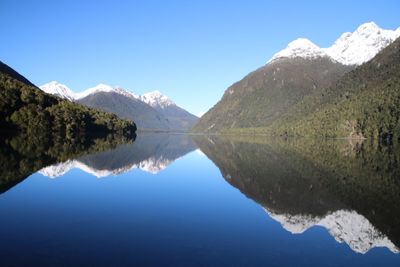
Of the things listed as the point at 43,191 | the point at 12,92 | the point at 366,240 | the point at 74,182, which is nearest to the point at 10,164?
the point at 74,182

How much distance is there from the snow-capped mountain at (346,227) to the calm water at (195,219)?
0.07 meters

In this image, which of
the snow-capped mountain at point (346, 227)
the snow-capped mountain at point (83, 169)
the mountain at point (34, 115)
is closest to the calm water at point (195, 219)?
the snow-capped mountain at point (346, 227)

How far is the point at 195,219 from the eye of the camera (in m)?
30.7

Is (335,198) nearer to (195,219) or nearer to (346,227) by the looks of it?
(346,227)

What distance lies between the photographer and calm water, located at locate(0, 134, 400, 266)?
69.3 feet

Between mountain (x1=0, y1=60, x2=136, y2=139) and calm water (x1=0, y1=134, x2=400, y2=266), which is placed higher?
mountain (x1=0, y1=60, x2=136, y2=139)

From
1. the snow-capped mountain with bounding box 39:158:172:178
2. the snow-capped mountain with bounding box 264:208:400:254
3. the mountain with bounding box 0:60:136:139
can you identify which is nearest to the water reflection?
the snow-capped mountain with bounding box 264:208:400:254

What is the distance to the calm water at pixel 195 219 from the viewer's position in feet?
69.3

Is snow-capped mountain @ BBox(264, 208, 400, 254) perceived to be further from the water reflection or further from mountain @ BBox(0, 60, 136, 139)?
mountain @ BBox(0, 60, 136, 139)

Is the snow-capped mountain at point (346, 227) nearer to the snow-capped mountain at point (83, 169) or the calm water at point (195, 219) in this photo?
the calm water at point (195, 219)

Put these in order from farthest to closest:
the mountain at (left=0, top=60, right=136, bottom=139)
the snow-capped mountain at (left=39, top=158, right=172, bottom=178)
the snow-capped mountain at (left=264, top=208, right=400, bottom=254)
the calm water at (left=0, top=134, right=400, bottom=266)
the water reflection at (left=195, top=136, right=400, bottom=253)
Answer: the mountain at (left=0, top=60, right=136, bottom=139), the snow-capped mountain at (left=39, top=158, right=172, bottom=178), the water reflection at (left=195, top=136, right=400, bottom=253), the snow-capped mountain at (left=264, top=208, right=400, bottom=254), the calm water at (left=0, top=134, right=400, bottom=266)

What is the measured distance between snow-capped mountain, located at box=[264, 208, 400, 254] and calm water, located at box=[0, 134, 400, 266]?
7 centimetres

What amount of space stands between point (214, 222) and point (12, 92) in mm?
129878

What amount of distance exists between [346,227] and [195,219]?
406 inches
